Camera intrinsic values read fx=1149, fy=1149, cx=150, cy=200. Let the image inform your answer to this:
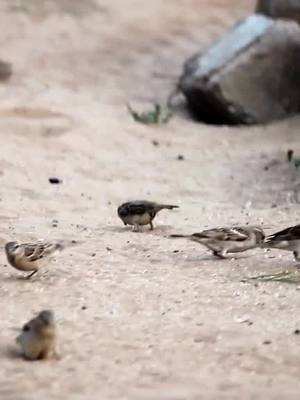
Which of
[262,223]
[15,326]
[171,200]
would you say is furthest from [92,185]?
[15,326]

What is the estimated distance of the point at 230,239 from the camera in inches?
260

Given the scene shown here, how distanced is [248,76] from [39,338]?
8.24m

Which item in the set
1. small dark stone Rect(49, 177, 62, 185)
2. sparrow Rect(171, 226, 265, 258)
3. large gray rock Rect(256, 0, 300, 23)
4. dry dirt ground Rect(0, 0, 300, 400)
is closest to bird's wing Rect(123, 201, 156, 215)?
dry dirt ground Rect(0, 0, 300, 400)

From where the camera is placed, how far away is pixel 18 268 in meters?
6.01

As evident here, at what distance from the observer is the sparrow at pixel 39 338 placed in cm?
457

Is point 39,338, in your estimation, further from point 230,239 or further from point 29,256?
point 230,239

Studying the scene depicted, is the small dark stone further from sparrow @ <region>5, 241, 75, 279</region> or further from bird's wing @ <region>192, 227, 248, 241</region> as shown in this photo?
sparrow @ <region>5, 241, 75, 279</region>

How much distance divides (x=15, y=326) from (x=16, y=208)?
10.4ft

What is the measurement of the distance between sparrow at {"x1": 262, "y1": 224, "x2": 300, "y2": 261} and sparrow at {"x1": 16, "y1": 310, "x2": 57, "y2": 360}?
2082mm

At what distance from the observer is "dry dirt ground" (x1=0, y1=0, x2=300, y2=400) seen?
4531 millimetres

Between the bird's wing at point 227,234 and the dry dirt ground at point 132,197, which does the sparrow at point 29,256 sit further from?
the bird's wing at point 227,234

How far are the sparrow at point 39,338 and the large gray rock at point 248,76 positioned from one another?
25.6 feet

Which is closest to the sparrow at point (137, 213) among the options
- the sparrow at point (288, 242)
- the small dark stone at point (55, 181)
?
the sparrow at point (288, 242)

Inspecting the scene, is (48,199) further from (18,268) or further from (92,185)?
(18,268)
